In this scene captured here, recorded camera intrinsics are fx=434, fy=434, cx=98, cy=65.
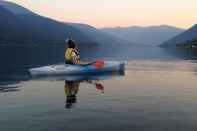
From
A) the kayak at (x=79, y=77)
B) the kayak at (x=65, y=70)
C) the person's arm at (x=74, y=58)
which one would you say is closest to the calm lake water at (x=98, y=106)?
the kayak at (x=79, y=77)

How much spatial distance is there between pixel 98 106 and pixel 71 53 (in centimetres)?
1759

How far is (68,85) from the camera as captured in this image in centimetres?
3338

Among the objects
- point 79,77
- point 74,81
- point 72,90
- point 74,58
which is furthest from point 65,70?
point 72,90

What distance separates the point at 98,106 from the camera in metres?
22.9

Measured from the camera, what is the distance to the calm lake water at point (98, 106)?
18.1 metres

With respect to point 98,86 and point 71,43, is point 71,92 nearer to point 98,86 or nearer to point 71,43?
point 98,86

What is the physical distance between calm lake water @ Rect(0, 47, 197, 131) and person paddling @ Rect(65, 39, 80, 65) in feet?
17.5

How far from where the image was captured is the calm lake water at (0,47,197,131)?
18141 mm

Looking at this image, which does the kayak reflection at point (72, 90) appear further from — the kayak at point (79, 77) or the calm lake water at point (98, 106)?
the kayak at point (79, 77)

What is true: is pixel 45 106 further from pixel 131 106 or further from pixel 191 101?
pixel 191 101

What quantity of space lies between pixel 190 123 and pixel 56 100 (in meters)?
9.12

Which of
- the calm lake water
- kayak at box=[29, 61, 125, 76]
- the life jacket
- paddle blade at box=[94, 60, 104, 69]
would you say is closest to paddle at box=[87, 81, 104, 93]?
the calm lake water

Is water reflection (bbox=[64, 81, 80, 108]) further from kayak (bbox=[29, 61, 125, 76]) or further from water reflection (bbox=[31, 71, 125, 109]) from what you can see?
kayak (bbox=[29, 61, 125, 76])

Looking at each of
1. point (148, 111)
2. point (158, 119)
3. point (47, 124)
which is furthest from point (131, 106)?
point (47, 124)
